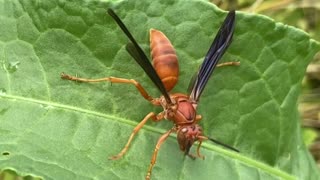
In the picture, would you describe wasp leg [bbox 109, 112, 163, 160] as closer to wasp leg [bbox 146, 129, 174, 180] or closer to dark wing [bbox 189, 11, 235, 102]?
wasp leg [bbox 146, 129, 174, 180]

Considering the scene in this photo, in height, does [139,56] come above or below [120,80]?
above

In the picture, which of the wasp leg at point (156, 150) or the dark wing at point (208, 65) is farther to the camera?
the dark wing at point (208, 65)

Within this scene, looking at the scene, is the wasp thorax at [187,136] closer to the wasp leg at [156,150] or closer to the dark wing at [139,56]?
the wasp leg at [156,150]

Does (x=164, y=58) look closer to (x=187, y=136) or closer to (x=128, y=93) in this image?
(x=128, y=93)

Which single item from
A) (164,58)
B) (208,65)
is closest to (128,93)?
(164,58)

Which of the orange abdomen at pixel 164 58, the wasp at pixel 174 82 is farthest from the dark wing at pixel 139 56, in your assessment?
the orange abdomen at pixel 164 58

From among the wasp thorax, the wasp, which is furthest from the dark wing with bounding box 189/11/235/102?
the wasp thorax

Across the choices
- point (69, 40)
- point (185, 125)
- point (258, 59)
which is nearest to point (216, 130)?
point (185, 125)
